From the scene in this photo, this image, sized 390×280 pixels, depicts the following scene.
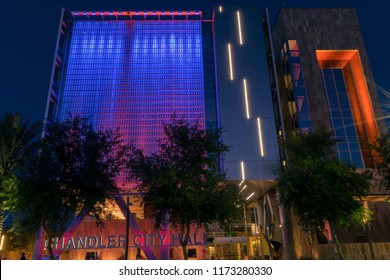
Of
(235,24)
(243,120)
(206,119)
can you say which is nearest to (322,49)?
(235,24)

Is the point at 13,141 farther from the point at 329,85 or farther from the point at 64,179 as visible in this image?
the point at 329,85

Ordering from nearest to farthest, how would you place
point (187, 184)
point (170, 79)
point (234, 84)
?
point (187, 184) → point (234, 84) → point (170, 79)

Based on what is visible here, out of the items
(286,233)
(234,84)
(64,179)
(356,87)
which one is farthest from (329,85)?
(64,179)

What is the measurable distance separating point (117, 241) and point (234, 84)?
22099 mm

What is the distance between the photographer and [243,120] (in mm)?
34312

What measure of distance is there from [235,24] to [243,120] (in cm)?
1439

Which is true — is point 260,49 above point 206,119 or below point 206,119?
above

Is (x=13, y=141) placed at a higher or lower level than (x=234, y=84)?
lower

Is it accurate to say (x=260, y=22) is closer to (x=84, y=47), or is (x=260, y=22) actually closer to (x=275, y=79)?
(x=275, y=79)

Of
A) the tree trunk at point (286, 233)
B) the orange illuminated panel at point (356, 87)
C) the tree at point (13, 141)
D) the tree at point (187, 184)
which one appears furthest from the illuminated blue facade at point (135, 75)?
the orange illuminated panel at point (356, 87)

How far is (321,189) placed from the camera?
70.1 ft

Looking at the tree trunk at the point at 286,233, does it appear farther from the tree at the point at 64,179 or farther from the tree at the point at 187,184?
the tree at the point at 64,179
